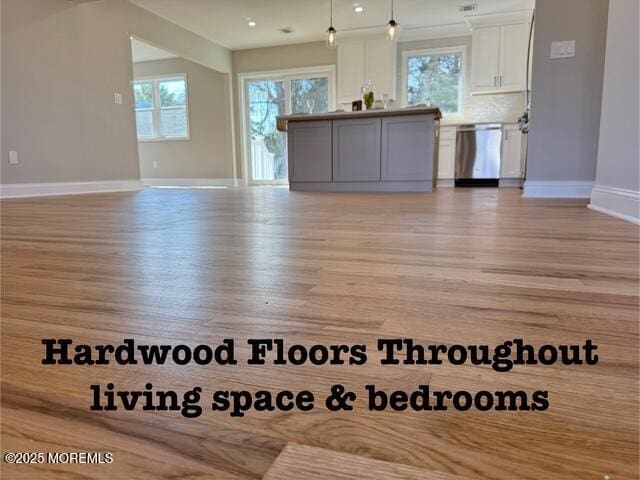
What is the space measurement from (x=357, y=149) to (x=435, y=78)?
9.83ft

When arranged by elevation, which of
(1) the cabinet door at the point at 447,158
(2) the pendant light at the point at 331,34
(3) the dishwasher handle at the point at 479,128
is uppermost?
(2) the pendant light at the point at 331,34

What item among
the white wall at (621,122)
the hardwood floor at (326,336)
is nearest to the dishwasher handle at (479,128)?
the white wall at (621,122)

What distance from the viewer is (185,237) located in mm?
1654

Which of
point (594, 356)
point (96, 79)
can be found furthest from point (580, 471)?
point (96, 79)

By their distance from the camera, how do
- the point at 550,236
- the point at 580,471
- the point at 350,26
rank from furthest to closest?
1. the point at 350,26
2. the point at 550,236
3. the point at 580,471

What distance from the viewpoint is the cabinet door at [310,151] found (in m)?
5.11

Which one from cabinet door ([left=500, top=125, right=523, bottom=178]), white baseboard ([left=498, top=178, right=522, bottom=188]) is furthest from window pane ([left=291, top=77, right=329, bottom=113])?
white baseboard ([left=498, top=178, right=522, bottom=188])

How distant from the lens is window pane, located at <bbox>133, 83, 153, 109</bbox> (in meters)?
8.38

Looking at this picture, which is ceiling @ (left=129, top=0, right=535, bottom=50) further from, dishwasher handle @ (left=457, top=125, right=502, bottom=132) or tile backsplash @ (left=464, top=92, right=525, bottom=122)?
dishwasher handle @ (left=457, top=125, right=502, bottom=132)

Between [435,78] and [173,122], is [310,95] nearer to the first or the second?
[435,78]

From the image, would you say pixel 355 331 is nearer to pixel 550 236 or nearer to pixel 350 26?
pixel 550 236

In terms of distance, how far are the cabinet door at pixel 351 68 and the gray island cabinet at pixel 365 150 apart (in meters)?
2.30

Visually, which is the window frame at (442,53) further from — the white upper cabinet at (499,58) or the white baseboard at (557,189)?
the white baseboard at (557,189)

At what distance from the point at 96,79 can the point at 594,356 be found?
19.6 ft
